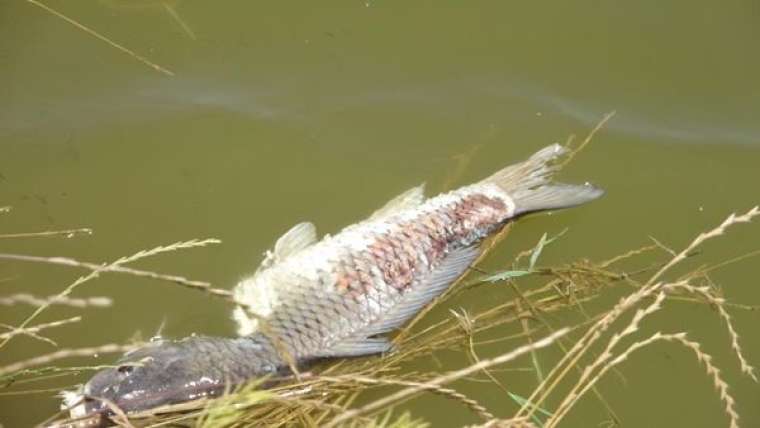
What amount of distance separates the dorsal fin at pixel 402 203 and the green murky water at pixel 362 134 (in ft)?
0.79

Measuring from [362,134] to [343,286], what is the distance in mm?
1230

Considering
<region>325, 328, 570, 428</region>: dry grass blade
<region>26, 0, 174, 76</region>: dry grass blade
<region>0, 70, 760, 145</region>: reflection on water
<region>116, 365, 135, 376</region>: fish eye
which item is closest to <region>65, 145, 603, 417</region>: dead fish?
<region>116, 365, 135, 376</region>: fish eye

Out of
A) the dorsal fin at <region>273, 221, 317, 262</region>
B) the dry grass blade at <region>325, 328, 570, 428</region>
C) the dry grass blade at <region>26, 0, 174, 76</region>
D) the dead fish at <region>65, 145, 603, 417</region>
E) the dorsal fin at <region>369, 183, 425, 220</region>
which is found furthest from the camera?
the dry grass blade at <region>26, 0, 174, 76</region>

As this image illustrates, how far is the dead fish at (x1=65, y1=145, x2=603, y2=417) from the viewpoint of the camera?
339 cm

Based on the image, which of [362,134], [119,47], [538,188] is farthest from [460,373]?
[119,47]

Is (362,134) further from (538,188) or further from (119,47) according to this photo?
(119,47)

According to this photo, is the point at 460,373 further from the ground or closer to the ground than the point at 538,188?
closer to the ground

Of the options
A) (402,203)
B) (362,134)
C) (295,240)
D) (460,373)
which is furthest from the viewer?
(362,134)

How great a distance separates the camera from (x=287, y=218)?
4371 millimetres

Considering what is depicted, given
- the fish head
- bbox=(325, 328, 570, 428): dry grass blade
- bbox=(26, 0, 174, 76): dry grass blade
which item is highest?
bbox=(26, 0, 174, 76): dry grass blade

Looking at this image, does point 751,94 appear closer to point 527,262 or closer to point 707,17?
point 707,17

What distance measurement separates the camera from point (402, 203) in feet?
13.8

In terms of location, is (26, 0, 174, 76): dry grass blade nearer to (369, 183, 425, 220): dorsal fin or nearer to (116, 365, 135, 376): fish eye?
(369, 183, 425, 220): dorsal fin

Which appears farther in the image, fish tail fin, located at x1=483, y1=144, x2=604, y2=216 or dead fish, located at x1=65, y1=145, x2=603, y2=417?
fish tail fin, located at x1=483, y1=144, x2=604, y2=216
